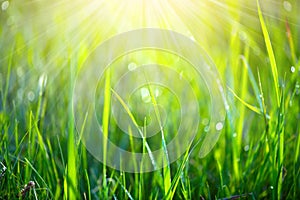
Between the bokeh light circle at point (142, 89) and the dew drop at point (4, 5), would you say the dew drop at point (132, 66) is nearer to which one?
the bokeh light circle at point (142, 89)

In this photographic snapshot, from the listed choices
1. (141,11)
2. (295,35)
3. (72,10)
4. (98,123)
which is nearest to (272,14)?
(295,35)

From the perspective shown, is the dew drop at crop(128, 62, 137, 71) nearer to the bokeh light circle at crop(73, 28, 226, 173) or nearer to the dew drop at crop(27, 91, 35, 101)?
the bokeh light circle at crop(73, 28, 226, 173)

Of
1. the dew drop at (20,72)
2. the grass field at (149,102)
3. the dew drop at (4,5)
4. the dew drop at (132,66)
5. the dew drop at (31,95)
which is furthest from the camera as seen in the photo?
the dew drop at (4,5)

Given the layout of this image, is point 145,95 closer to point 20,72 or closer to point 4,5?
point 20,72

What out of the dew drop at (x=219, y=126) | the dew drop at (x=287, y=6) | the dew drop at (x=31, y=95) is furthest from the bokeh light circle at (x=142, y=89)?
the dew drop at (x=287, y=6)

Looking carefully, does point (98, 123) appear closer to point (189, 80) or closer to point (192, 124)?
point (192, 124)

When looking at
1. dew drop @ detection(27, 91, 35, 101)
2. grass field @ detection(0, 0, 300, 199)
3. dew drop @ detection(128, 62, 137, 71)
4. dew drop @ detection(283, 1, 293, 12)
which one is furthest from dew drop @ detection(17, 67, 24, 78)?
dew drop @ detection(283, 1, 293, 12)

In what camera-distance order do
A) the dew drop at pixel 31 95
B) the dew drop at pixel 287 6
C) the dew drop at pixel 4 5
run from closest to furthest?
the dew drop at pixel 31 95, the dew drop at pixel 287 6, the dew drop at pixel 4 5

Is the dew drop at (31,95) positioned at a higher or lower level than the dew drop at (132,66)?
higher
